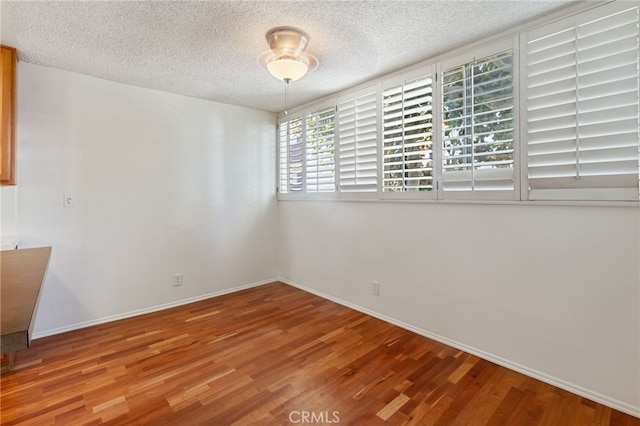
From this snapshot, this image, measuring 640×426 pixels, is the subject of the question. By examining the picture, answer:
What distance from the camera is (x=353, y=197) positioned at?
10.5 feet

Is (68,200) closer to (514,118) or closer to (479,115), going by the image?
(479,115)

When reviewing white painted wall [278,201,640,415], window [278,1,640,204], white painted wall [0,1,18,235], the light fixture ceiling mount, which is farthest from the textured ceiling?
white painted wall [278,201,640,415]

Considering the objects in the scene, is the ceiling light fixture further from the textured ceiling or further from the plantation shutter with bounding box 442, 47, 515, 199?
the plantation shutter with bounding box 442, 47, 515, 199

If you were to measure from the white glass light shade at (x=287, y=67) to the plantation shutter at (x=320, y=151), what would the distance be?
1222 millimetres

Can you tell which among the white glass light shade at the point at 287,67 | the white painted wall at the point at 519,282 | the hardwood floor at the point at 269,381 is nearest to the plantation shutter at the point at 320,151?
the white painted wall at the point at 519,282

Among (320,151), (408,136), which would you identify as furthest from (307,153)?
(408,136)

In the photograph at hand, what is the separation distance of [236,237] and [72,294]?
1.69 metres

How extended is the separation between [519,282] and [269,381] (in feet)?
6.01

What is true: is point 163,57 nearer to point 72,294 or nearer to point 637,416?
point 72,294

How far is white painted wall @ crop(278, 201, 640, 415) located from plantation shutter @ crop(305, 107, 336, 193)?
19.0 inches

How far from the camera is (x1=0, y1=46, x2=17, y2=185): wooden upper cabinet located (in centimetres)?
224

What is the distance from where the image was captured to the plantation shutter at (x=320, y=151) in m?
3.44

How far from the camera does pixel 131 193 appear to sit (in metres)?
3.06

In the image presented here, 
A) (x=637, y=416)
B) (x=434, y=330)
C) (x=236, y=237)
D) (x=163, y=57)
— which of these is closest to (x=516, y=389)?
(x=637, y=416)
